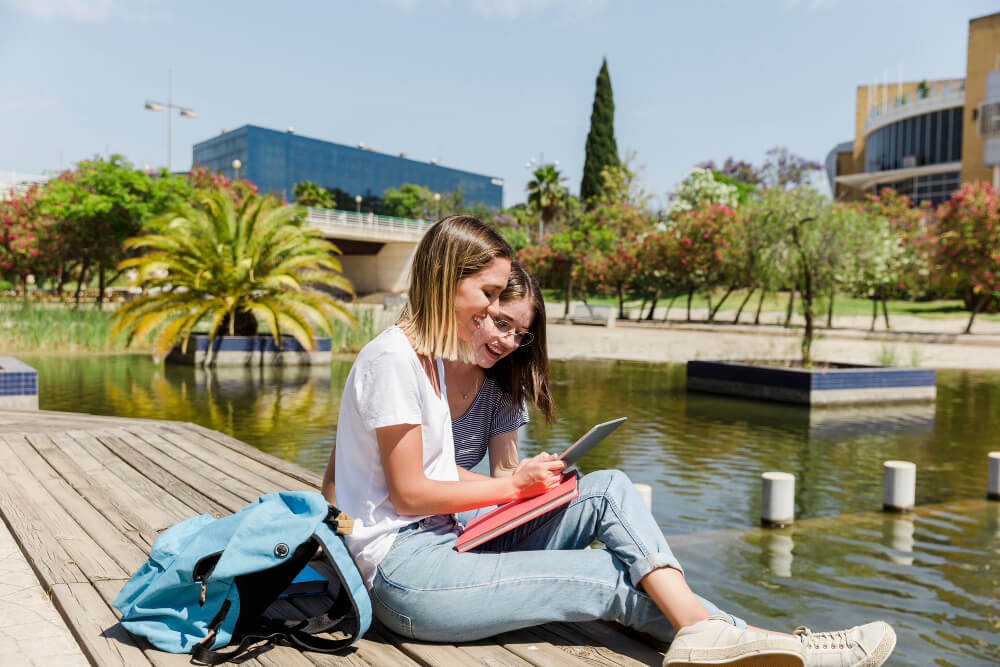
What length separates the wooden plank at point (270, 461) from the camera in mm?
4845

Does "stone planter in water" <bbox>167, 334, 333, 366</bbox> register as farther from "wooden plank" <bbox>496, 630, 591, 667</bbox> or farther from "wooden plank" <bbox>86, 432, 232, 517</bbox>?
"wooden plank" <bbox>496, 630, 591, 667</bbox>

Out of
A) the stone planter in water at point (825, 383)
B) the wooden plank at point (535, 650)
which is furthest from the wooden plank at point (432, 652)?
the stone planter in water at point (825, 383)

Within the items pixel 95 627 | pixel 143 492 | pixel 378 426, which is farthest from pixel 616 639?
pixel 143 492

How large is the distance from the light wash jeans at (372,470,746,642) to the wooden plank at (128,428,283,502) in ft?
7.27

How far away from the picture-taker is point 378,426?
89.9 inches

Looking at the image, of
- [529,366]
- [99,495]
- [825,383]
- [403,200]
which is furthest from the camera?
[403,200]

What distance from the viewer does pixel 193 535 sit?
2.46m

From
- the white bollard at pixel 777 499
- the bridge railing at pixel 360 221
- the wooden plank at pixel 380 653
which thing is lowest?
the white bollard at pixel 777 499

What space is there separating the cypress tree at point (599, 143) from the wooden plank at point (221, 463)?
1868 inches

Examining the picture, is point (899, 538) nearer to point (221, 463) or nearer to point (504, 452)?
point (504, 452)

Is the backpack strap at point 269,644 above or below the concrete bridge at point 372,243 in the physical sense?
below

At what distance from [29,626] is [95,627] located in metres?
0.35

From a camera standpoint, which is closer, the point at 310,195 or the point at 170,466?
the point at 170,466

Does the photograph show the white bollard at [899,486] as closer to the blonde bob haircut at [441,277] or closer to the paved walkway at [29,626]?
the blonde bob haircut at [441,277]
